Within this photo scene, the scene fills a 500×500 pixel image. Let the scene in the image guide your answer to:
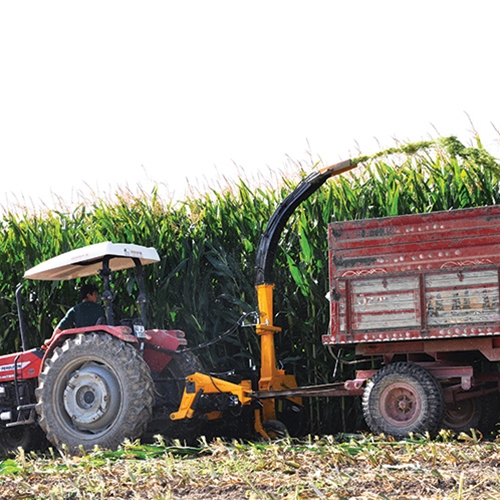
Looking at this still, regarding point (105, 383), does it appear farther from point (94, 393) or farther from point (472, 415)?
point (472, 415)

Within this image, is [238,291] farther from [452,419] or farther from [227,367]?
[452,419]

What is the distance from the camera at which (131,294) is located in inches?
467

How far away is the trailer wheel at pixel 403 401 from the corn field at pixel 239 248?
5.56 feet

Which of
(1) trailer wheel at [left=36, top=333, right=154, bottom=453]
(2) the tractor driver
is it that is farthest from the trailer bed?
(2) the tractor driver

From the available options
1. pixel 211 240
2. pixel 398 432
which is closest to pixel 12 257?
pixel 211 240

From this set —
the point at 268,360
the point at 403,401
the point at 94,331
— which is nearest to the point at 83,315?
the point at 94,331

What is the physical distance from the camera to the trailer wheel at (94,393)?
8.98 meters

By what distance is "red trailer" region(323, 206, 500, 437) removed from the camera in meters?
8.71

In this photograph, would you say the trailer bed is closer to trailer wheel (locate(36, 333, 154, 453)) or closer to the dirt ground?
the dirt ground

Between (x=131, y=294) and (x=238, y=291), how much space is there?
140cm

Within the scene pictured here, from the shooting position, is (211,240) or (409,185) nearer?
(409,185)

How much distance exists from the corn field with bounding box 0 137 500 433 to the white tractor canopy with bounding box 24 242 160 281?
3.92 feet

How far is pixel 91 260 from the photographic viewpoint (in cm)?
1009

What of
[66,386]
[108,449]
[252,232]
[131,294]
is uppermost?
[252,232]
